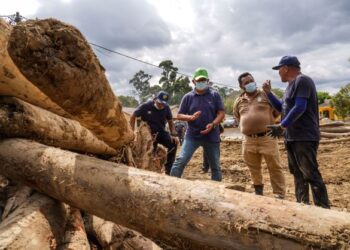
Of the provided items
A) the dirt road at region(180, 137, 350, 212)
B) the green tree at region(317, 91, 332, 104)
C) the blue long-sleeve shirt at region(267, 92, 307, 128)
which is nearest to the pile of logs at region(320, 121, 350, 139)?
the dirt road at region(180, 137, 350, 212)

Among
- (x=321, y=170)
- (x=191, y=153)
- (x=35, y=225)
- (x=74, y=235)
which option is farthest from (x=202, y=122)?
(x=321, y=170)

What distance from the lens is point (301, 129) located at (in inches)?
151

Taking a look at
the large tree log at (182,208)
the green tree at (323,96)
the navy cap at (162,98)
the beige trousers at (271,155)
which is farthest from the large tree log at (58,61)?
the green tree at (323,96)

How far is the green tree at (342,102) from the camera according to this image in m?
27.8

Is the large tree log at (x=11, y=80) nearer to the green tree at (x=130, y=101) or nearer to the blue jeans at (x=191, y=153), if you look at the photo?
the blue jeans at (x=191, y=153)

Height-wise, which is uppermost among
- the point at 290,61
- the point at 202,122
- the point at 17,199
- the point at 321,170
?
the point at 290,61

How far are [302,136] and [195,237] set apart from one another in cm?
246

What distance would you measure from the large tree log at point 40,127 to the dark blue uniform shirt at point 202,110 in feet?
4.92

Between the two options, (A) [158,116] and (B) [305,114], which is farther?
(A) [158,116]

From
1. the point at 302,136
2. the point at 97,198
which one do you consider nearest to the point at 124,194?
the point at 97,198

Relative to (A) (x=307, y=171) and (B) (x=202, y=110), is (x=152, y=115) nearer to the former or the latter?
(B) (x=202, y=110)

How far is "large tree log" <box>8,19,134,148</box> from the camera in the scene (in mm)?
1888

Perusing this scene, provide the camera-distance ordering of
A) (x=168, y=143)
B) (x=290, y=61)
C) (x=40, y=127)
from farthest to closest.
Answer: (x=168, y=143), (x=290, y=61), (x=40, y=127)

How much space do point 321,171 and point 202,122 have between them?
3829 millimetres
